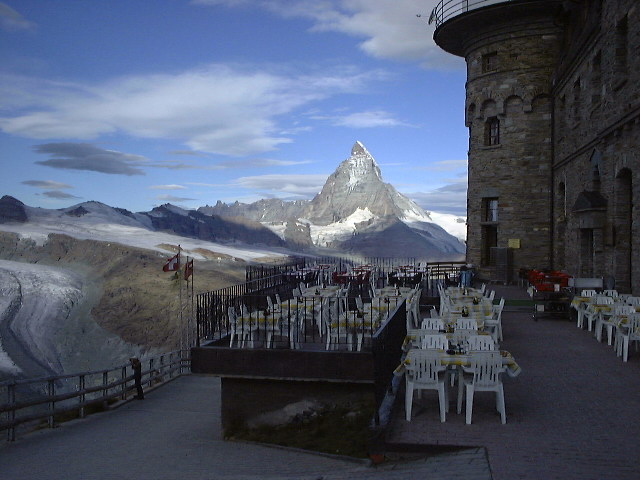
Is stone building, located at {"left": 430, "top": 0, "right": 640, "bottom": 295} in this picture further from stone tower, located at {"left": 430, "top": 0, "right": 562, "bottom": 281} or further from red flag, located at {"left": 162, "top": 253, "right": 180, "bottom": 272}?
red flag, located at {"left": 162, "top": 253, "right": 180, "bottom": 272}

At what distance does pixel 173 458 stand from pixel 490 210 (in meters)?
19.2

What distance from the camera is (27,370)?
32.1 m

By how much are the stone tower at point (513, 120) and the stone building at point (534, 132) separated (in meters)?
0.04

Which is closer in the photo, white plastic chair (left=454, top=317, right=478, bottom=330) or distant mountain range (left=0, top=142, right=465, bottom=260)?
white plastic chair (left=454, top=317, right=478, bottom=330)

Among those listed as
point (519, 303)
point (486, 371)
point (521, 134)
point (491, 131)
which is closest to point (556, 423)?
point (486, 371)

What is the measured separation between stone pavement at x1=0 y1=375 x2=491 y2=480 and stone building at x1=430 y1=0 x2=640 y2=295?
11.5m

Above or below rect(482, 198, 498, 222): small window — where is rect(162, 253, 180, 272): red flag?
below

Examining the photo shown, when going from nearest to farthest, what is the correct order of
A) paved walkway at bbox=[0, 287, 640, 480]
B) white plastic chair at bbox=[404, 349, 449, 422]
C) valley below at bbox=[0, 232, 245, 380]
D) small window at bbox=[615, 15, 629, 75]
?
paved walkway at bbox=[0, 287, 640, 480], white plastic chair at bbox=[404, 349, 449, 422], small window at bbox=[615, 15, 629, 75], valley below at bbox=[0, 232, 245, 380]

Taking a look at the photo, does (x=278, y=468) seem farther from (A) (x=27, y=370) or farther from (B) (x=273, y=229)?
(B) (x=273, y=229)

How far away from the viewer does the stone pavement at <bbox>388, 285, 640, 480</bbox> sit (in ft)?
19.3

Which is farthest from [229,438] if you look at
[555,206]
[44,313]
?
[44,313]

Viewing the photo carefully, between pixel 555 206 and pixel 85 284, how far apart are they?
43.4 metres

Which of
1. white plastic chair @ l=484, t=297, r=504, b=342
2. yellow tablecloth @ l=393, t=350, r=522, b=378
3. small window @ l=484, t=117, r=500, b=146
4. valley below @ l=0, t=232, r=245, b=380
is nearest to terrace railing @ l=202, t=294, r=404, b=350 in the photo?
white plastic chair @ l=484, t=297, r=504, b=342

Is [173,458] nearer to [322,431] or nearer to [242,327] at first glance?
[322,431]
